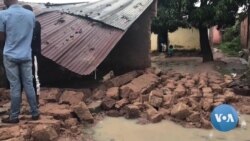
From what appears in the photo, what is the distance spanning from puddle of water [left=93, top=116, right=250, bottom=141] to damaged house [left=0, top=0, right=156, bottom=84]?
4.32 feet

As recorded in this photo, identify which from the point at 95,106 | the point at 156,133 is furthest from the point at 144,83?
the point at 156,133

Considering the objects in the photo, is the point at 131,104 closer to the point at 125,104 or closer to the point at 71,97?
the point at 125,104

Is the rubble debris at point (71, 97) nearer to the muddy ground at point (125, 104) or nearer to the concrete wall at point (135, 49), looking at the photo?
the muddy ground at point (125, 104)

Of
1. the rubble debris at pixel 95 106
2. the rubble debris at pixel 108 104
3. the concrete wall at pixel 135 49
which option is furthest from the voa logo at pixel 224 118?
the concrete wall at pixel 135 49

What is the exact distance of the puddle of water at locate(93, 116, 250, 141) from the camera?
5801 millimetres

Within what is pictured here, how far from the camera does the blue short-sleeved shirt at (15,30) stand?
493cm

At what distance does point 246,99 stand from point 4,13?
567 cm

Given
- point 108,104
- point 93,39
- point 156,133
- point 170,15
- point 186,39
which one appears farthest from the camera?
point 186,39

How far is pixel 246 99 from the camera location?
8.61m

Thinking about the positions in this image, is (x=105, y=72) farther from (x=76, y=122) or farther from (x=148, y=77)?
(x=76, y=122)

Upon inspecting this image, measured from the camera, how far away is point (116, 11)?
9.77m

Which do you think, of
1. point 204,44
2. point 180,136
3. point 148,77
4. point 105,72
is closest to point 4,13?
point 180,136

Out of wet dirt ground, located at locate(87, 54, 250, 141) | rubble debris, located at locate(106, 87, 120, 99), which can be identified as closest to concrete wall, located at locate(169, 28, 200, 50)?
rubble debris, located at locate(106, 87, 120, 99)

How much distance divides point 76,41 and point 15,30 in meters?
3.03
